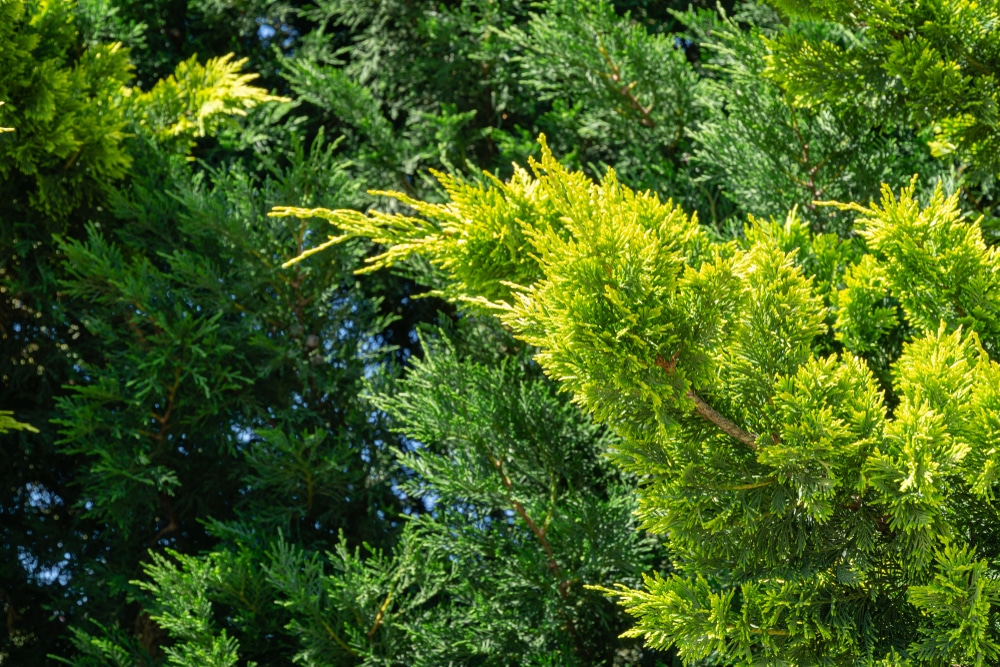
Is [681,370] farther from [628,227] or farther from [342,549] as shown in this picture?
[342,549]

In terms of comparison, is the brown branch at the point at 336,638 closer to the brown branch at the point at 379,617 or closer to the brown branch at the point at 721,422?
the brown branch at the point at 379,617

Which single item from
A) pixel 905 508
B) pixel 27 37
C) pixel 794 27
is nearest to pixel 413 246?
pixel 905 508

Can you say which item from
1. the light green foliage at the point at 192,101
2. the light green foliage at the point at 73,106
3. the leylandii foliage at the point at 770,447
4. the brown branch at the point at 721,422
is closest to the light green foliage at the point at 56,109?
the light green foliage at the point at 73,106

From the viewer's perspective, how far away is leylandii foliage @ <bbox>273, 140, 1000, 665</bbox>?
2.15 m

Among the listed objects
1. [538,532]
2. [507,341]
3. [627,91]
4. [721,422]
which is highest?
[627,91]

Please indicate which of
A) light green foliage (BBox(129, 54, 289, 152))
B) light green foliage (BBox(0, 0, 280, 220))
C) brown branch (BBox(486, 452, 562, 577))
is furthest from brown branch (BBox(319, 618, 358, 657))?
light green foliage (BBox(129, 54, 289, 152))

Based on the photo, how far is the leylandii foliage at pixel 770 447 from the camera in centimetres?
215

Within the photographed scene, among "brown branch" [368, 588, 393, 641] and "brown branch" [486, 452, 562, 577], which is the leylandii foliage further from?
"brown branch" [368, 588, 393, 641]

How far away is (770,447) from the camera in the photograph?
7.29 ft

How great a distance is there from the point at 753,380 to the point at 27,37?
3.47 metres

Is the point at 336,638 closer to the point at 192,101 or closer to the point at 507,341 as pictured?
the point at 507,341

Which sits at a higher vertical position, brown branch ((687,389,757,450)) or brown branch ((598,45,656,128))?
brown branch ((598,45,656,128))

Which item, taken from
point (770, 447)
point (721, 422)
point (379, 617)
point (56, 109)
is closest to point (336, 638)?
point (379, 617)

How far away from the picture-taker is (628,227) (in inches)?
89.1
